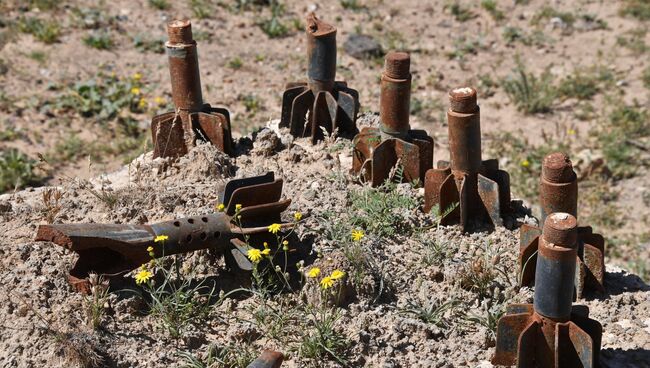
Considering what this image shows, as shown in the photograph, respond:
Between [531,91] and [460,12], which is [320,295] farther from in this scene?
[460,12]

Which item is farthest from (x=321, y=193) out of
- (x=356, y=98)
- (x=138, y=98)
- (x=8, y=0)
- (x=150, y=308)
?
(x=8, y=0)

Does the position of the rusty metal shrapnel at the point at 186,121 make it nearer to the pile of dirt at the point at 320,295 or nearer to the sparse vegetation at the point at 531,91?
the pile of dirt at the point at 320,295

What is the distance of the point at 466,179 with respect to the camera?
16.3ft

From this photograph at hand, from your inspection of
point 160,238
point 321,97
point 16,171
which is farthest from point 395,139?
point 16,171

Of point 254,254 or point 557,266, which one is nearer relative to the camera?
point 557,266

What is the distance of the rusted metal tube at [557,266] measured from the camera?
3.65 m

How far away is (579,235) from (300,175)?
6.04 feet

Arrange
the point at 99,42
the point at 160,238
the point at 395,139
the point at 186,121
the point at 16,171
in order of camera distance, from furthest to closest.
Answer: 1. the point at 99,42
2. the point at 16,171
3. the point at 186,121
4. the point at 395,139
5. the point at 160,238

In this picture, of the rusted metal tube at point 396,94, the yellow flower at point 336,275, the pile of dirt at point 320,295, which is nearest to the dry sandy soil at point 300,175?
the pile of dirt at point 320,295

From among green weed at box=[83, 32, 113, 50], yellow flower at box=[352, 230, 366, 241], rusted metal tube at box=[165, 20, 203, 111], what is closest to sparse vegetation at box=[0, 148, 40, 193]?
green weed at box=[83, 32, 113, 50]

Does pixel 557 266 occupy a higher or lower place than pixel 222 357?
higher

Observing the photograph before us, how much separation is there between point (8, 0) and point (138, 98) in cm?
258

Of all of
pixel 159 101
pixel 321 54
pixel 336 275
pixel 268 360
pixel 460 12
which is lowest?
pixel 159 101

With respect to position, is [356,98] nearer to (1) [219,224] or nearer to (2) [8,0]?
(1) [219,224]
